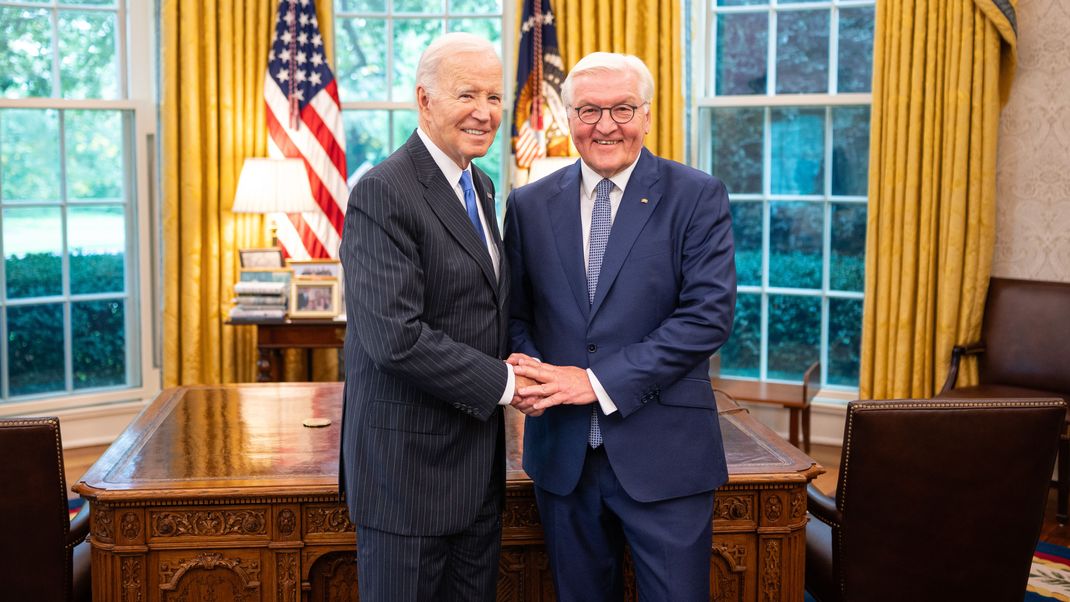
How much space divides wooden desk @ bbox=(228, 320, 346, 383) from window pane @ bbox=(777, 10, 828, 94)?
2.75 m

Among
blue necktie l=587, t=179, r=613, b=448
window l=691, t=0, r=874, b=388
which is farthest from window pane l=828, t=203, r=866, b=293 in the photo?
blue necktie l=587, t=179, r=613, b=448

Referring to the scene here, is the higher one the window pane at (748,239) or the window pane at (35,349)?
the window pane at (748,239)

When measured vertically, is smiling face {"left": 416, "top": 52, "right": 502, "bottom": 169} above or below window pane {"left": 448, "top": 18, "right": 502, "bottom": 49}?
below

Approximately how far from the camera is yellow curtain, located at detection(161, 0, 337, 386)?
5324 millimetres

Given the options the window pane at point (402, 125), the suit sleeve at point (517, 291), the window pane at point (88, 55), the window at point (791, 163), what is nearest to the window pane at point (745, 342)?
the window at point (791, 163)

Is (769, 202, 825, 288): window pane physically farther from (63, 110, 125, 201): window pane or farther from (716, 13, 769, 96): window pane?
(63, 110, 125, 201): window pane

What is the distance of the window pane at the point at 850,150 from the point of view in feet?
17.6

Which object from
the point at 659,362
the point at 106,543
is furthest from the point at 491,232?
the point at 106,543

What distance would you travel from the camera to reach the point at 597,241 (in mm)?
2186

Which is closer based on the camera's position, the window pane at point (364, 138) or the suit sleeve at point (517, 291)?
the suit sleeve at point (517, 291)

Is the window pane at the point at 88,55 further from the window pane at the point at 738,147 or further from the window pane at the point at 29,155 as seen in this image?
the window pane at the point at 738,147

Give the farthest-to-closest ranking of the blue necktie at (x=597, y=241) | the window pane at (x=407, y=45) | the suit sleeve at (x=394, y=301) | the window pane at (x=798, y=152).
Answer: the window pane at (x=407, y=45), the window pane at (x=798, y=152), the blue necktie at (x=597, y=241), the suit sleeve at (x=394, y=301)

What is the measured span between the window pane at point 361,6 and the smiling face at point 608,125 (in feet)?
12.9

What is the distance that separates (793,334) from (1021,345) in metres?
1.22
